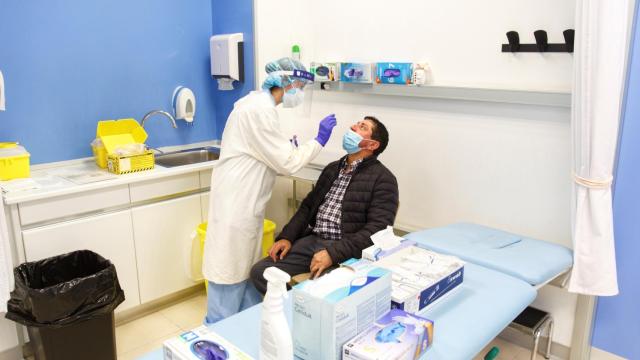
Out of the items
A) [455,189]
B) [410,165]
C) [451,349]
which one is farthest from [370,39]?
[451,349]

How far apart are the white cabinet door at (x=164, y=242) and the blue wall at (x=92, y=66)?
1.95 ft

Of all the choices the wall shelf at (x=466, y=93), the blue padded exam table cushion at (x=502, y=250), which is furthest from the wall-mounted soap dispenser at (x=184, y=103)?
the blue padded exam table cushion at (x=502, y=250)

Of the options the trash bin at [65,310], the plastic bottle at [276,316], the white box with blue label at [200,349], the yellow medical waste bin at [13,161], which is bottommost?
the trash bin at [65,310]

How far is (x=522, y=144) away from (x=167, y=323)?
216cm

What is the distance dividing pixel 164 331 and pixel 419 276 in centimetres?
180

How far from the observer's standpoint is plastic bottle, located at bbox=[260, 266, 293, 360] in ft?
3.53

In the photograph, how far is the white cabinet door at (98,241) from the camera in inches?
96.3

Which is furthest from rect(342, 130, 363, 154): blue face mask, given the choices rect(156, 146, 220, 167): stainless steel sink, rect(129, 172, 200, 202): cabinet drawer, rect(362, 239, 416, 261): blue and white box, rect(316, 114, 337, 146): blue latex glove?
rect(156, 146, 220, 167): stainless steel sink

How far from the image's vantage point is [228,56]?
10.6 ft

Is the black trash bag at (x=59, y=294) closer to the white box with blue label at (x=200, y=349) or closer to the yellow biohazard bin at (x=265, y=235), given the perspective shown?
the yellow biohazard bin at (x=265, y=235)

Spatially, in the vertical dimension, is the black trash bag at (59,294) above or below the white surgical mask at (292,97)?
below

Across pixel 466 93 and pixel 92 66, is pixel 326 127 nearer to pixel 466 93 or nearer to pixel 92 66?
pixel 466 93

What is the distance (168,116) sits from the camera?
10.6ft

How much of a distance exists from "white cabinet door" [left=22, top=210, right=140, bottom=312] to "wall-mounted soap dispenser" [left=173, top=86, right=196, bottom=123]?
0.84 meters
